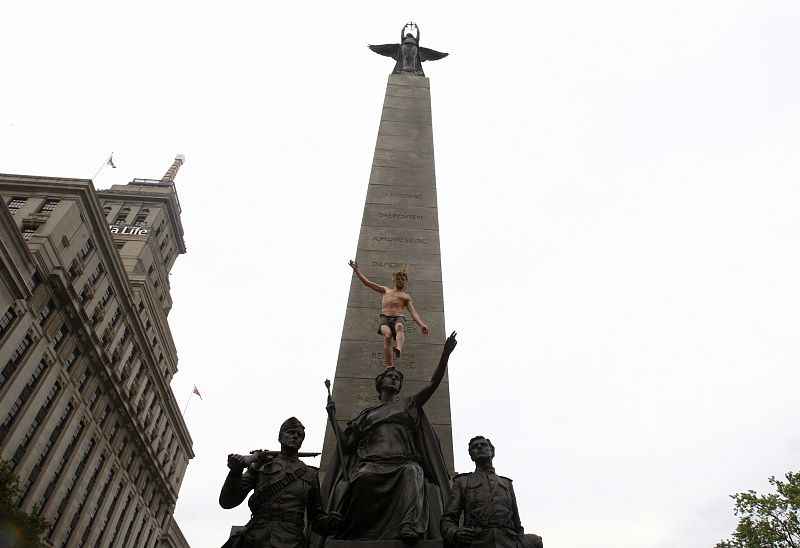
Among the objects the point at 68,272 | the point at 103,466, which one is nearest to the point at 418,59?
the point at 68,272

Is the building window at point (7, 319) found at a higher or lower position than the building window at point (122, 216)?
lower

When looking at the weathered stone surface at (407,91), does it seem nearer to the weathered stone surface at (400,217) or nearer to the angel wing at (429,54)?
the angel wing at (429,54)

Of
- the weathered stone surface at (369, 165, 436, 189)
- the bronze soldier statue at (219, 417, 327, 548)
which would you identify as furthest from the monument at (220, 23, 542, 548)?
the weathered stone surface at (369, 165, 436, 189)

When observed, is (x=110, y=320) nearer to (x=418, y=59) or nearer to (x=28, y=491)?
(x=28, y=491)

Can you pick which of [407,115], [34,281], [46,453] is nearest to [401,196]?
[407,115]

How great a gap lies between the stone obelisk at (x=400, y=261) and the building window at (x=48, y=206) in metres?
35.0

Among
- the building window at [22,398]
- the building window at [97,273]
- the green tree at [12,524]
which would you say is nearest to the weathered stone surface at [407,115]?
the green tree at [12,524]

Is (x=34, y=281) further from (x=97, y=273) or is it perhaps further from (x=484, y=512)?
(x=484, y=512)

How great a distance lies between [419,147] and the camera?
57.0ft

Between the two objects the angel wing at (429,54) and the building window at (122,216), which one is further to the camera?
the building window at (122,216)

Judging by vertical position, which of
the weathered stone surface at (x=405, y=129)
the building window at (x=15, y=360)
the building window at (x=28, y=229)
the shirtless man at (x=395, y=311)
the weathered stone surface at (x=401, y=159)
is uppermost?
the building window at (x=28, y=229)

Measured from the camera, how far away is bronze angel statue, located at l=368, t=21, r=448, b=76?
21666mm

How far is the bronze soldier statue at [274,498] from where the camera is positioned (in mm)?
6402

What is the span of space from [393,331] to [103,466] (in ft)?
160
